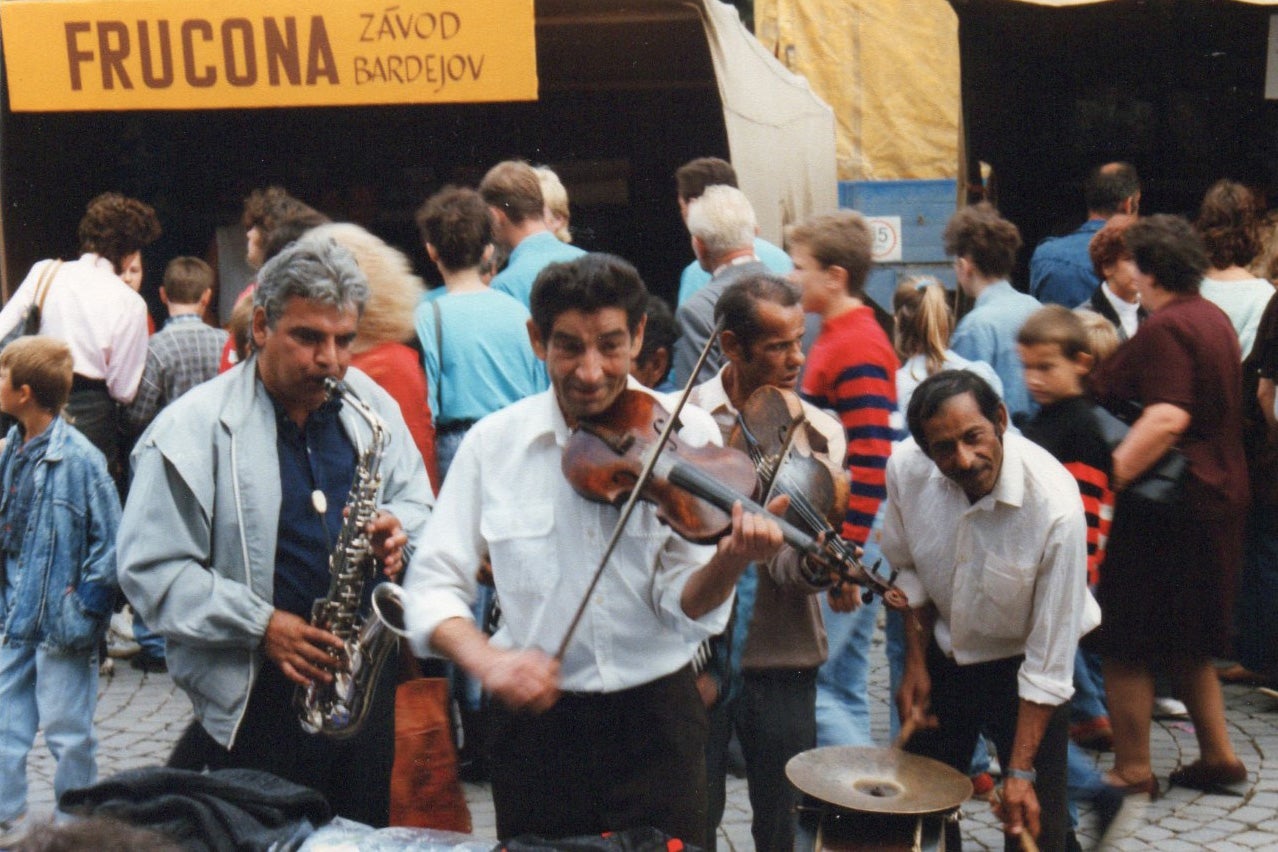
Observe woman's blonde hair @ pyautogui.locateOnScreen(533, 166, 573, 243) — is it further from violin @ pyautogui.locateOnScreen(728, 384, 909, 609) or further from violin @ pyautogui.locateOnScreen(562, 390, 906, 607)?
violin @ pyautogui.locateOnScreen(562, 390, 906, 607)

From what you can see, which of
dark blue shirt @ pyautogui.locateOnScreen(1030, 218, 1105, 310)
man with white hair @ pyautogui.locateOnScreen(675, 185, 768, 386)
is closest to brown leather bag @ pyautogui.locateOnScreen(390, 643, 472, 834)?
man with white hair @ pyautogui.locateOnScreen(675, 185, 768, 386)

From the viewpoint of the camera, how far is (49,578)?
4.80 metres

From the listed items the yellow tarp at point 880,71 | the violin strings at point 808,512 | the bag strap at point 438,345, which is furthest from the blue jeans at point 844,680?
the yellow tarp at point 880,71

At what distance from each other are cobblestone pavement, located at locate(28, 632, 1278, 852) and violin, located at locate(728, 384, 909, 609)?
56.8 inches

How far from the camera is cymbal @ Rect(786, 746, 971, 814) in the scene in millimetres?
3291

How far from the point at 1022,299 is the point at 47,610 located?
142 inches

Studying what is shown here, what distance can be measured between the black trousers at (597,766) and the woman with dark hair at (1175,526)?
2.50m

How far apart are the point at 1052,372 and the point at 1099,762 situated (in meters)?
1.72

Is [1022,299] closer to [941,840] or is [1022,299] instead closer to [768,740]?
[768,740]

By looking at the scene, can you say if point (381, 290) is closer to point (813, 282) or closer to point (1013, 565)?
point (813, 282)

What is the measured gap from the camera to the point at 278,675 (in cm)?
351

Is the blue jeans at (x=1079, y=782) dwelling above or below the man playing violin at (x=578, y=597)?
below

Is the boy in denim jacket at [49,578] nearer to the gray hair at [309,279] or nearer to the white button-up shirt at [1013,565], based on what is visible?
the gray hair at [309,279]

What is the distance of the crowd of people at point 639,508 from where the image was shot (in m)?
2.95
